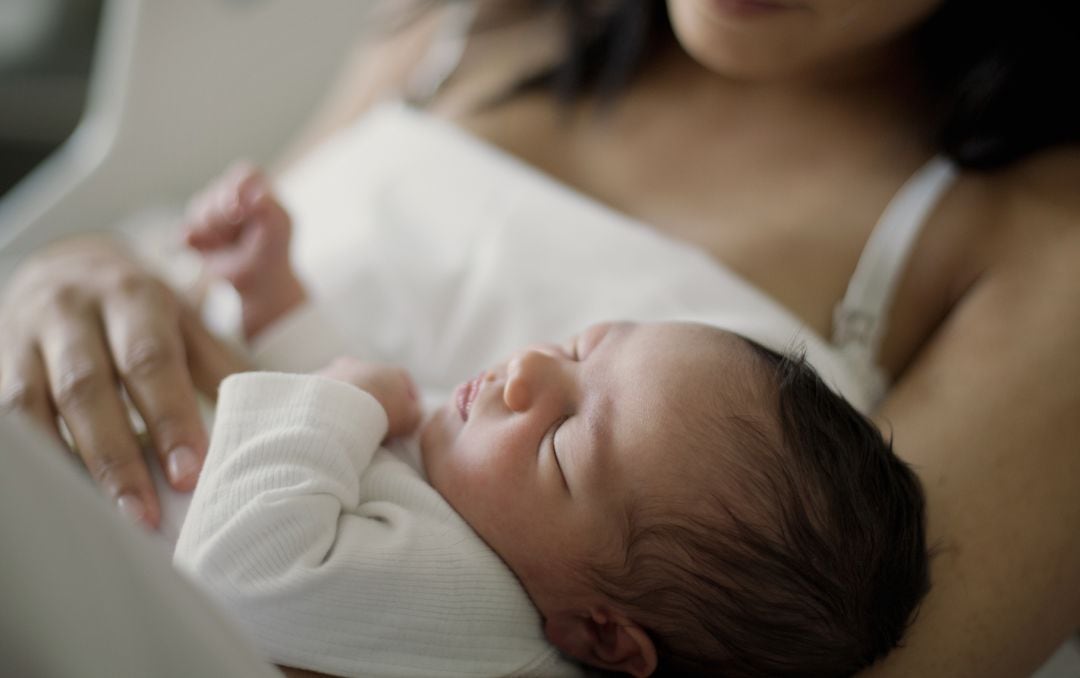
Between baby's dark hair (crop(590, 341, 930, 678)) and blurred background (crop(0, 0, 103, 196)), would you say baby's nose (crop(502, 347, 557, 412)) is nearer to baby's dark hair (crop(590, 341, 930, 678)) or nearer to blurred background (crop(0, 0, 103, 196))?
baby's dark hair (crop(590, 341, 930, 678))

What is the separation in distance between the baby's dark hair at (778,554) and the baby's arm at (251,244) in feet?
1.48

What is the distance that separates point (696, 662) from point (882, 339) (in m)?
0.42

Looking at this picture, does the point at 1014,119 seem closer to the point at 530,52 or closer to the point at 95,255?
the point at 530,52

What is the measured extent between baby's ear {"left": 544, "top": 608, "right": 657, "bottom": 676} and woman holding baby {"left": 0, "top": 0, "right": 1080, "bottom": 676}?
182 millimetres

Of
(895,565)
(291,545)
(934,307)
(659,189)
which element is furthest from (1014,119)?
(291,545)

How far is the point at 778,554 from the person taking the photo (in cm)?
66

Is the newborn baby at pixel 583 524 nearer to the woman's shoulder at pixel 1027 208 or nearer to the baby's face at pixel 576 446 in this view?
the baby's face at pixel 576 446

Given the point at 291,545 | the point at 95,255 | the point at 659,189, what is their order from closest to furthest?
1. the point at 291,545
2. the point at 95,255
3. the point at 659,189

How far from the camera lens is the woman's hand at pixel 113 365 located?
71 centimetres

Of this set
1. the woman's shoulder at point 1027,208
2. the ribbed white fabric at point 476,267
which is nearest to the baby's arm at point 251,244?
the ribbed white fabric at point 476,267

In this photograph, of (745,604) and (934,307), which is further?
(934,307)

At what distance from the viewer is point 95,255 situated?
0.94m

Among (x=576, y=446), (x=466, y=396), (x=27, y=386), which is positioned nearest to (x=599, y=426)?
(x=576, y=446)

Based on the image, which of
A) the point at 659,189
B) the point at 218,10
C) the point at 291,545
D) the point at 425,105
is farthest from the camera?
the point at 218,10
